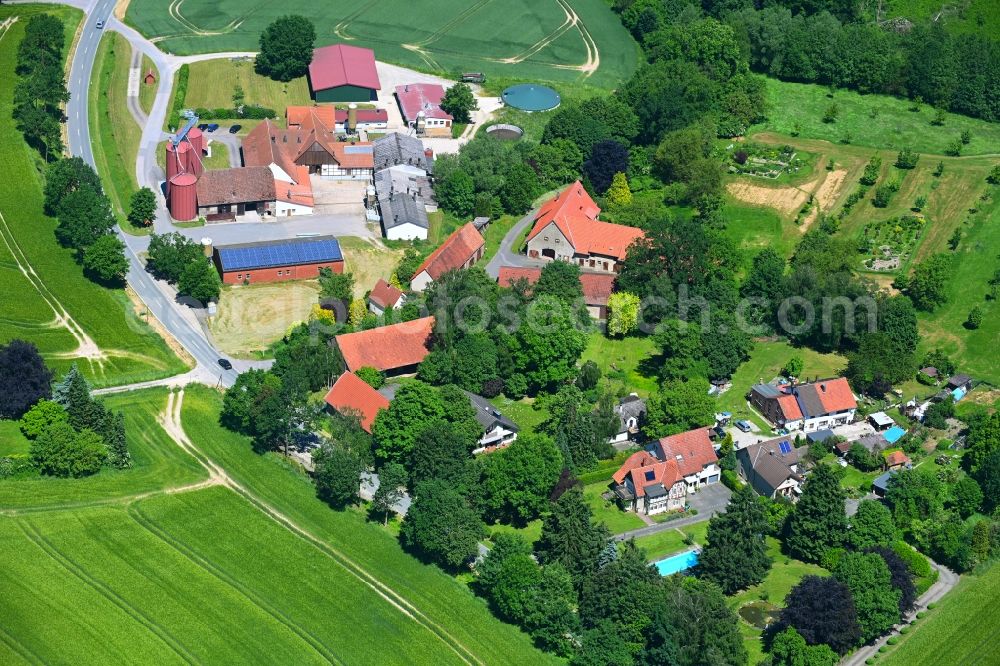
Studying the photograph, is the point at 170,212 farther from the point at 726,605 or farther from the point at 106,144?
the point at 726,605

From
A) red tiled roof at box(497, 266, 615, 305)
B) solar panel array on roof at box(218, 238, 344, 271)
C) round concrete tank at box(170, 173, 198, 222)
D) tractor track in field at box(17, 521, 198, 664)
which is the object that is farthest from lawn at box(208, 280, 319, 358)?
tractor track in field at box(17, 521, 198, 664)

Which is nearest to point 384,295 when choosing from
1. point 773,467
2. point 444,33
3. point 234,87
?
point 773,467

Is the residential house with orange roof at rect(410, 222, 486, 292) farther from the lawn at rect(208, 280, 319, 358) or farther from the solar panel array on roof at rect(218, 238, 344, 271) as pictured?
the lawn at rect(208, 280, 319, 358)

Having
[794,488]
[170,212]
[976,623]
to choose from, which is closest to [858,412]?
[794,488]

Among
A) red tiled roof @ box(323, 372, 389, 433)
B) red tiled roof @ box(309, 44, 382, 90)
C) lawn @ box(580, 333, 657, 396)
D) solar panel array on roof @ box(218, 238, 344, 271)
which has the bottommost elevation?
lawn @ box(580, 333, 657, 396)

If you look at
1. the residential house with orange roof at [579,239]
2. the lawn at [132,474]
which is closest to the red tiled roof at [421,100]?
the residential house with orange roof at [579,239]

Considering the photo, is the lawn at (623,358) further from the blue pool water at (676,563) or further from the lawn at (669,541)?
the blue pool water at (676,563)
